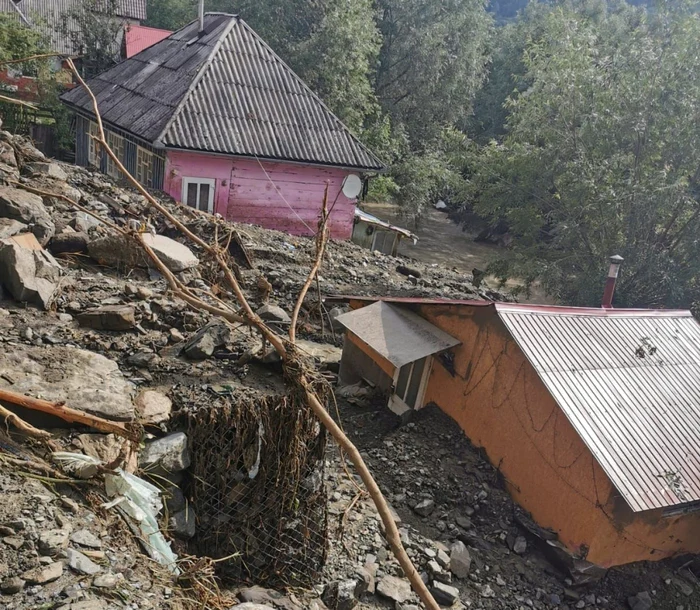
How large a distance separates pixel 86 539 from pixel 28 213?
5.17m

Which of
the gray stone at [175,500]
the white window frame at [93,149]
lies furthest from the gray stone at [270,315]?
the white window frame at [93,149]

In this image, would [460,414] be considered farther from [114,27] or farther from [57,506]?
[114,27]

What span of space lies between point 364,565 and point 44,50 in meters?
23.5

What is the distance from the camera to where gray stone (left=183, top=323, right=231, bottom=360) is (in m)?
6.22

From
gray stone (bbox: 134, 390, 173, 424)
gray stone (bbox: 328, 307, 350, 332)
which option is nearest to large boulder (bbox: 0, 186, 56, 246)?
gray stone (bbox: 134, 390, 173, 424)

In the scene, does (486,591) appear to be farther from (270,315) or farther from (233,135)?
(233,135)

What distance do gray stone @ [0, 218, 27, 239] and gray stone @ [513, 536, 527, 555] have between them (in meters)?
6.56

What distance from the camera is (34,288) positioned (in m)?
6.47

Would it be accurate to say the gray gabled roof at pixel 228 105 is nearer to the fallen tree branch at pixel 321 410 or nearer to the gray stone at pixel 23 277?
the gray stone at pixel 23 277

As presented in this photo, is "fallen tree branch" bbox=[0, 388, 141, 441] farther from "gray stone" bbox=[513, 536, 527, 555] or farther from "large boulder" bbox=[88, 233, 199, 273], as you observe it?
"gray stone" bbox=[513, 536, 527, 555]

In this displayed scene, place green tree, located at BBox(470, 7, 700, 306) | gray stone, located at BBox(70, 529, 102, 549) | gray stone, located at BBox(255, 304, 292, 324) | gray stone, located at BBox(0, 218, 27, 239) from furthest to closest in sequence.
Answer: green tree, located at BBox(470, 7, 700, 306)
gray stone, located at BBox(255, 304, 292, 324)
gray stone, located at BBox(0, 218, 27, 239)
gray stone, located at BBox(70, 529, 102, 549)

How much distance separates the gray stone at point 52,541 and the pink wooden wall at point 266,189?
472 inches

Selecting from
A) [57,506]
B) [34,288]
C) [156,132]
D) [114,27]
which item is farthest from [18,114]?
[57,506]

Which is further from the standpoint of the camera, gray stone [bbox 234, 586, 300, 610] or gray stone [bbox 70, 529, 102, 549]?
gray stone [bbox 234, 586, 300, 610]
